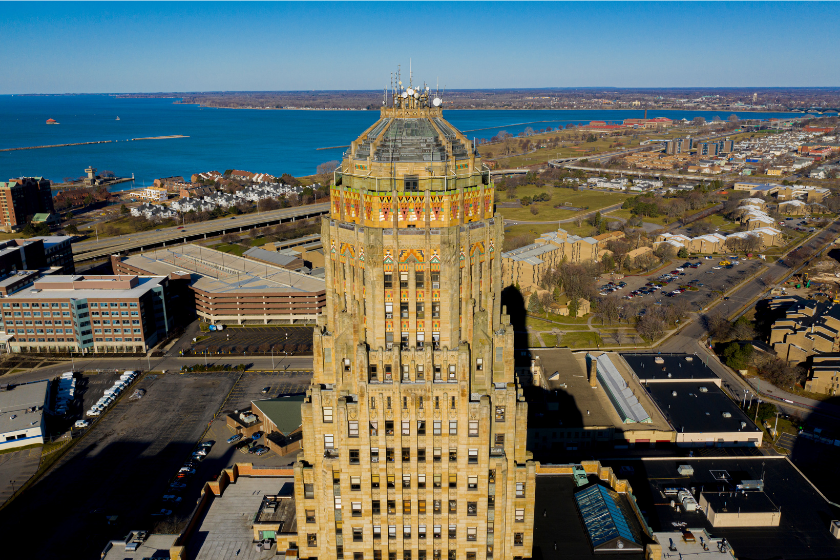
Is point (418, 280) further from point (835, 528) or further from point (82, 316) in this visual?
point (82, 316)

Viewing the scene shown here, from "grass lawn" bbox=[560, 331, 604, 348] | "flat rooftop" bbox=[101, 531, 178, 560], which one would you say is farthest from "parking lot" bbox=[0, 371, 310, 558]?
"grass lawn" bbox=[560, 331, 604, 348]

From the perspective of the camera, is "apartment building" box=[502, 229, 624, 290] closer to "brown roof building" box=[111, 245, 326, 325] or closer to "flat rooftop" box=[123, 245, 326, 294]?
"brown roof building" box=[111, 245, 326, 325]

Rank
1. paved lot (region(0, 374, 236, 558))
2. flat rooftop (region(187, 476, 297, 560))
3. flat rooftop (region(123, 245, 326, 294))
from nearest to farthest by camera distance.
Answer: flat rooftop (region(187, 476, 297, 560)), paved lot (region(0, 374, 236, 558)), flat rooftop (region(123, 245, 326, 294))

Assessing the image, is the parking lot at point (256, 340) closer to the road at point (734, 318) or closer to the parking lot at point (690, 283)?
the road at point (734, 318)

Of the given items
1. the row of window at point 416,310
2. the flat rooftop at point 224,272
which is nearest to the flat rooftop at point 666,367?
the row of window at point 416,310

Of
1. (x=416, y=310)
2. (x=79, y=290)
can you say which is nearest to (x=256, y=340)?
(x=79, y=290)

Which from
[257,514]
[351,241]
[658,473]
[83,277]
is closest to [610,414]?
[658,473]

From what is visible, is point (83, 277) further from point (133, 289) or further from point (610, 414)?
point (610, 414)
